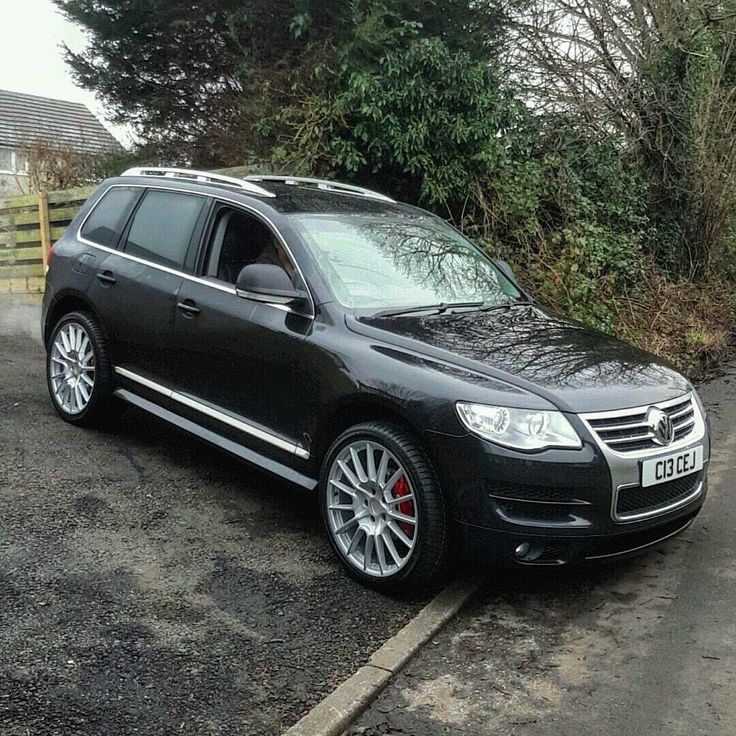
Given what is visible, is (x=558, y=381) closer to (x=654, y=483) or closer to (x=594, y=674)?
(x=654, y=483)

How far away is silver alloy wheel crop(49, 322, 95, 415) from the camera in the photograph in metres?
5.71

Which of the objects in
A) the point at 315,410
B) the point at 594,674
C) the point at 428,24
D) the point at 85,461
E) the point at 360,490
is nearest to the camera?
the point at 594,674

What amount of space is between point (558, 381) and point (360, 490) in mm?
1043

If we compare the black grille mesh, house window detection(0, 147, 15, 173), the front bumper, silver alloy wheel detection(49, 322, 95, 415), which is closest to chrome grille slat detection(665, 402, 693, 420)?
the black grille mesh

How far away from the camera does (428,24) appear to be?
9898 mm

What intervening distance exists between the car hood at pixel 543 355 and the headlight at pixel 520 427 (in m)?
0.09

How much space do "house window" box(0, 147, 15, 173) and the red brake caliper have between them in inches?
1248

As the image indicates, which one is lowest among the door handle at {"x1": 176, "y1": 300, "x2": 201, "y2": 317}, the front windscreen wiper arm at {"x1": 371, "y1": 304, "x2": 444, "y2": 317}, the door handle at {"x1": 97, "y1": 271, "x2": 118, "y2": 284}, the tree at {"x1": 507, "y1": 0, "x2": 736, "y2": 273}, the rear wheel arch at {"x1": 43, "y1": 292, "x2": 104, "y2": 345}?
the rear wheel arch at {"x1": 43, "y1": 292, "x2": 104, "y2": 345}

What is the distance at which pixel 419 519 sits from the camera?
11.8ft

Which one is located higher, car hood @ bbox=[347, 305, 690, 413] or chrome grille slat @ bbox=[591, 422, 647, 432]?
car hood @ bbox=[347, 305, 690, 413]

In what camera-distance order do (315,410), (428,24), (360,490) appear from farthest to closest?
(428,24) → (315,410) → (360,490)

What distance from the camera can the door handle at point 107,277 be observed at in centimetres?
550

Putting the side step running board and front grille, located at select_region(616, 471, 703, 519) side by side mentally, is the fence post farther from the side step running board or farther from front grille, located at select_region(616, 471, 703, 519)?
front grille, located at select_region(616, 471, 703, 519)

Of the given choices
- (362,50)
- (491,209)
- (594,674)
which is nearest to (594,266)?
(491,209)
